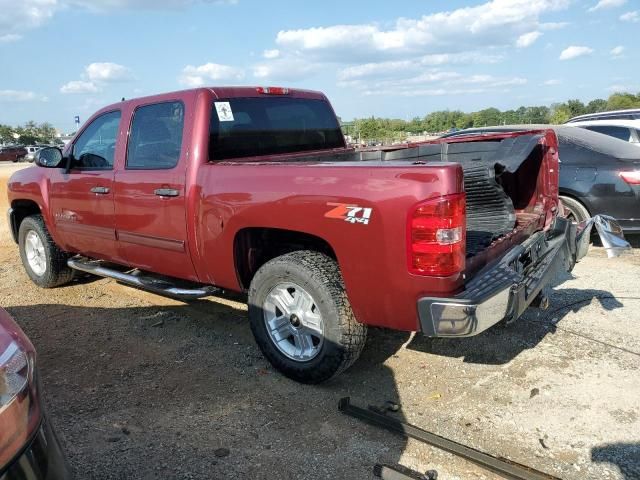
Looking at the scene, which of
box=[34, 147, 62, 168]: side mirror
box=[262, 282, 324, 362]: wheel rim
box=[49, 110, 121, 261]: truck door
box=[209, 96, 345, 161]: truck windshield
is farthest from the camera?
box=[34, 147, 62, 168]: side mirror

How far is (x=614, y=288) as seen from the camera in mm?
5398

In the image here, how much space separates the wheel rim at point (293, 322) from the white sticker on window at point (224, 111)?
54.6 inches

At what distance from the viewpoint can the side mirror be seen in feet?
16.8

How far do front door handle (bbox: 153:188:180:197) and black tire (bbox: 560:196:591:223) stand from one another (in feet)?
15.9

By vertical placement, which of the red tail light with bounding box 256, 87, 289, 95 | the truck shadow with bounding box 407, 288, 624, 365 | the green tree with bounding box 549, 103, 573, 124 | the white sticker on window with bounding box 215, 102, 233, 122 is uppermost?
the red tail light with bounding box 256, 87, 289, 95

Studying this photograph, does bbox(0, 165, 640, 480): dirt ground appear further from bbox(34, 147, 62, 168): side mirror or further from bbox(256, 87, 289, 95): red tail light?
bbox(256, 87, 289, 95): red tail light

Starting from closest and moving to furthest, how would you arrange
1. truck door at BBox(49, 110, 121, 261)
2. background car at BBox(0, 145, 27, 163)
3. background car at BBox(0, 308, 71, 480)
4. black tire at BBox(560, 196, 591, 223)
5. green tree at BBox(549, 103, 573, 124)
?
background car at BBox(0, 308, 71, 480) → truck door at BBox(49, 110, 121, 261) → black tire at BBox(560, 196, 591, 223) → green tree at BBox(549, 103, 573, 124) → background car at BBox(0, 145, 27, 163)

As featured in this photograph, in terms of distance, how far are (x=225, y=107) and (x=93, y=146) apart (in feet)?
5.43

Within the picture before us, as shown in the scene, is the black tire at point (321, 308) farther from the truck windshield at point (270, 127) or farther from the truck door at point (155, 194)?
the truck windshield at point (270, 127)

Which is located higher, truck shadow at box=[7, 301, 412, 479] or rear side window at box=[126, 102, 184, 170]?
rear side window at box=[126, 102, 184, 170]

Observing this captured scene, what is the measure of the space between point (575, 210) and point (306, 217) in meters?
4.76

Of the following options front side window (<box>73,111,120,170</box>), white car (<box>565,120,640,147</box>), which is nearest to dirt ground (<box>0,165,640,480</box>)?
front side window (<box>73,111,120,170</box>)

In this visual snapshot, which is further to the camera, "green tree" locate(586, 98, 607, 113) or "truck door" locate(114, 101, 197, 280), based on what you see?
"green tree" locate(586, 98, 607, 113)

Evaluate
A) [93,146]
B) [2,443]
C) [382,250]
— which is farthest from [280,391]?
[93,146]
